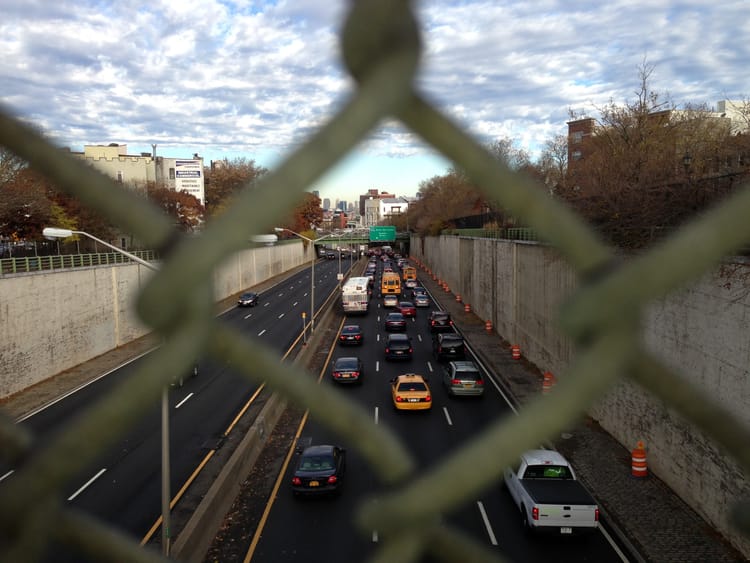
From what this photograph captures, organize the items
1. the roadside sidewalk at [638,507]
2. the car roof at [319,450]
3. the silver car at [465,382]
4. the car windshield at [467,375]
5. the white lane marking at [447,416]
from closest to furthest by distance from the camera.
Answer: the roadside sidewalk at [638,507]
the car roof at [319,450]
the white lane marking at [447,416]
the silver car at [465,382]
the car windshield at [467,375]

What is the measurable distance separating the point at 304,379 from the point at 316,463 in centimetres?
1403

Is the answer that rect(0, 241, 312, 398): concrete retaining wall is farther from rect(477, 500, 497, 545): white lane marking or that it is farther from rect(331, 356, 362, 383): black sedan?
rect(477, 500, 497, 545): white lane marking

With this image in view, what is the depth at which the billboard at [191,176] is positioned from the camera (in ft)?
263

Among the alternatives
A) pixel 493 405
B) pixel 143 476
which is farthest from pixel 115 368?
pixel 493 405

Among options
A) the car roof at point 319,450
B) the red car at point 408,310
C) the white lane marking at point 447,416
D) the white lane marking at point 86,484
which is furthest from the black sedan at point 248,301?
the car roof at point 319,450

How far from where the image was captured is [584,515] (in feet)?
38.2

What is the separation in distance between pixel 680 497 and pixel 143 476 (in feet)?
43.1

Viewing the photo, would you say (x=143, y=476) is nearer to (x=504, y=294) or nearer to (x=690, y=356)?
(x=690, y=356)

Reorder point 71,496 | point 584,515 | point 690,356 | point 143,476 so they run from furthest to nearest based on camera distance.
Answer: point 143,476 < point 71,496 < point 690,356 < point 584,515

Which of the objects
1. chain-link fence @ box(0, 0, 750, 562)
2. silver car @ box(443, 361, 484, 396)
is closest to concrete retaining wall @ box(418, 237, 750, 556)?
silver car @ box(443, 361, 484, 396)

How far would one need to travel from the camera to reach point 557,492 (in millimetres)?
12383

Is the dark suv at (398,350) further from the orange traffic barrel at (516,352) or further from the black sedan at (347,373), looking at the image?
the orange traffic barrel at (516,352)

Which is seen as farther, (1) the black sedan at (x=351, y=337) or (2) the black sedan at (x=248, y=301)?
(2) the black sedan at (x=248, y=301)

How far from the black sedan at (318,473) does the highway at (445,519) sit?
37 cm
